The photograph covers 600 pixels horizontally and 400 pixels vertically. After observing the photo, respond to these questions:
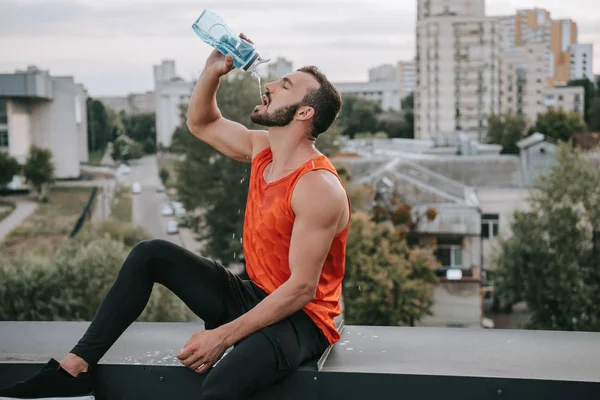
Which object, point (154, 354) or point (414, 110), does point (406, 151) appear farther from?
point (154, 354)

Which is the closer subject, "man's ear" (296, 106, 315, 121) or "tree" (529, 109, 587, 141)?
"man's ear" (296, 106, 315, 121)

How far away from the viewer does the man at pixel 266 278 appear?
2.13 metres

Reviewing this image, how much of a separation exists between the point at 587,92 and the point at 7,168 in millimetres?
31455

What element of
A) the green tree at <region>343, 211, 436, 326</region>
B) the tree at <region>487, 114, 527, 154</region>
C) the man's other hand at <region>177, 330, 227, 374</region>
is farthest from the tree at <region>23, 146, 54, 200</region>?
the man's other hand at <region>177, 330, 227, 374</region>

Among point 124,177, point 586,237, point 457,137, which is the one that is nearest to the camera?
point 586,237

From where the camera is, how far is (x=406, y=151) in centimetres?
3728

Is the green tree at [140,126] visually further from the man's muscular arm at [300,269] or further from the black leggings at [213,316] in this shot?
the man's muscular arm at [300,269]

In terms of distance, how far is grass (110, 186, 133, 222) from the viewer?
31375 mm

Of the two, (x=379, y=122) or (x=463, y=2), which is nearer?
(x=379, y=122)

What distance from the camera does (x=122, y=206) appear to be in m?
32.7

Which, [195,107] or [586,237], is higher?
[195,107]

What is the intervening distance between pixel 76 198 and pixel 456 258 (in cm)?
1402

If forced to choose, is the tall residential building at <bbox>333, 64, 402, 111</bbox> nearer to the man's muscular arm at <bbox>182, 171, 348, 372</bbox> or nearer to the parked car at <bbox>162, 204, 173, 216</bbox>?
the parked car at <bbox>162, 204, 173, 216</bbox>

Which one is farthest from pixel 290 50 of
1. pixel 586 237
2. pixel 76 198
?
pixel 586 237
